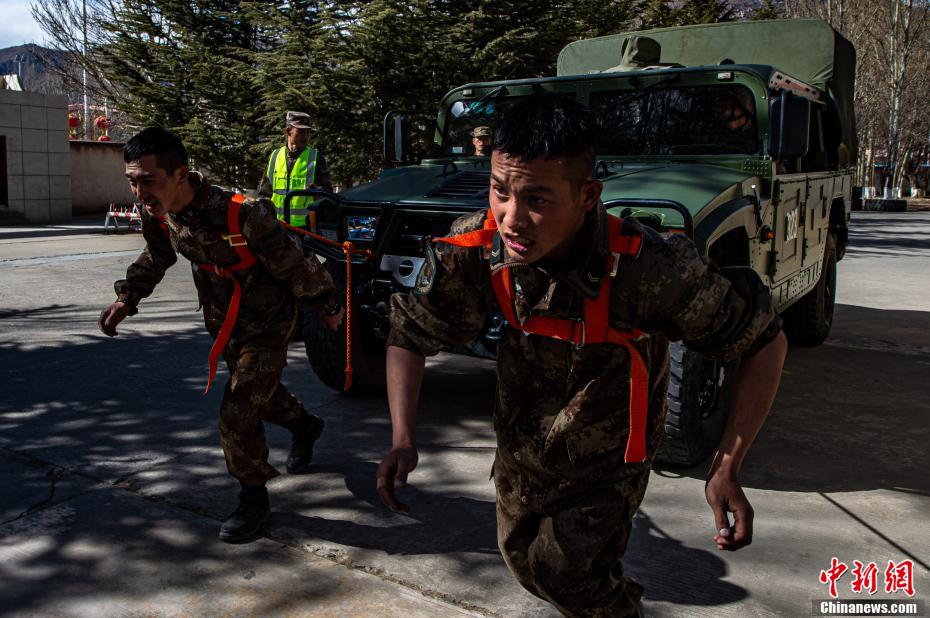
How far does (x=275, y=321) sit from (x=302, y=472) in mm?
907

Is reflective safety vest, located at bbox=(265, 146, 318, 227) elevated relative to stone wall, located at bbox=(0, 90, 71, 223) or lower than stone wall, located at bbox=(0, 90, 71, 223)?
lower

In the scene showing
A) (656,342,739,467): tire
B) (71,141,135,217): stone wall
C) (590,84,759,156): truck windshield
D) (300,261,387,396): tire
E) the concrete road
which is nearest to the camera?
the concrete road

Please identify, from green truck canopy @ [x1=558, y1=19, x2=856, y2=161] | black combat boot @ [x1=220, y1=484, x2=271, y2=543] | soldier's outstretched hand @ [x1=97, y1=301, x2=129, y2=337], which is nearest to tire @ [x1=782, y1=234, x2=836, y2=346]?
green truck canopy @ [x1=558, y1=19, x2=856, y2=161]

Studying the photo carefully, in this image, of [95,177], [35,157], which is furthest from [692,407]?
[95,177]

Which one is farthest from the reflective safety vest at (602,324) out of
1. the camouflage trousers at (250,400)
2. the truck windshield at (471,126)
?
the truck windshield at (471,126)

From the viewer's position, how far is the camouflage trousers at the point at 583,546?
1945 mm

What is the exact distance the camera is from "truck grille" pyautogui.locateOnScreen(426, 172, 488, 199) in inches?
181

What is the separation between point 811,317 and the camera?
6691 mm

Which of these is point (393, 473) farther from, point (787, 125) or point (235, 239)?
point (787, 125)

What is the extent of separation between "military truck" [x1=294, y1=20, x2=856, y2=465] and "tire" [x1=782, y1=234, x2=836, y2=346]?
0.31m

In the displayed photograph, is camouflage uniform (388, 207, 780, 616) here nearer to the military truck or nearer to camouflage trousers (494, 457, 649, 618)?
camouflage trousers (494, 457, 649, 618)

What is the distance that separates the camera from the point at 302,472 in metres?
4.04

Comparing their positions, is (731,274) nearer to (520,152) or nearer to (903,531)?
(520,152)

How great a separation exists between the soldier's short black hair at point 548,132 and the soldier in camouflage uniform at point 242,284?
170cm
